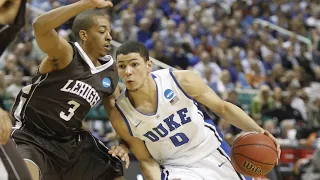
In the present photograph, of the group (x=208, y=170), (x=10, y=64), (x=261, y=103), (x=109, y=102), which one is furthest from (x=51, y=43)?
(x=261, y=103)

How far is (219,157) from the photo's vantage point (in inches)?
197

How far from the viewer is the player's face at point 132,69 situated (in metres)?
4.71

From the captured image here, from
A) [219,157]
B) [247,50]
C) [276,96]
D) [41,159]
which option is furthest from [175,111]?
[247,50]

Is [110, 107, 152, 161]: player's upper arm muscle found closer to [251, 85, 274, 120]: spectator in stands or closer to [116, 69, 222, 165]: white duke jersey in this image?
[116, 69, 222, 165]: white duke jersey

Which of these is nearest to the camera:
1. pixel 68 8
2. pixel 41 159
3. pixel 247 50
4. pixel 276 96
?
pixel 68 8

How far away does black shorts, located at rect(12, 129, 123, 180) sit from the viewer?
449 cm

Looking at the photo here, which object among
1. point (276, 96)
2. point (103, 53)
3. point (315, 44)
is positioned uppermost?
point (103, 53)

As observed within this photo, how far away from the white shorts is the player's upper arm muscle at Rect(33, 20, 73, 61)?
4.16 ft

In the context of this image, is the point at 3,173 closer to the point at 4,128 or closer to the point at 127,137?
the point at 4,128

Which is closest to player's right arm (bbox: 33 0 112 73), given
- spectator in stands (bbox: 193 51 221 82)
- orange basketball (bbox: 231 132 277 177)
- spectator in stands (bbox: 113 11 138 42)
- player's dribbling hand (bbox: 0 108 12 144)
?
player's dribbling hand (bbox: 0 108 12 144)

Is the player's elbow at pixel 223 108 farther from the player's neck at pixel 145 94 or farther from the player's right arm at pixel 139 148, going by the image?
the player's right arm at pixel 139 148

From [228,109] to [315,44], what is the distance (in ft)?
33.9

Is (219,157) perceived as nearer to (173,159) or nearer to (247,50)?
(173,159)

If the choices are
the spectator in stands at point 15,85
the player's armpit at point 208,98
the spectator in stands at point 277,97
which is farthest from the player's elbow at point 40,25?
the spectator in stands at point 277,97
